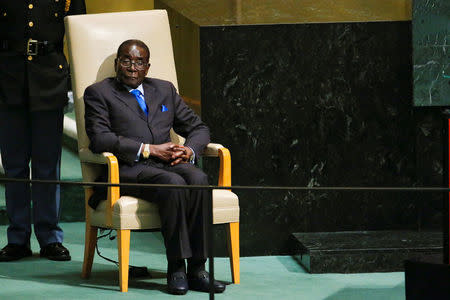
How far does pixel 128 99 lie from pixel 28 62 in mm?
624

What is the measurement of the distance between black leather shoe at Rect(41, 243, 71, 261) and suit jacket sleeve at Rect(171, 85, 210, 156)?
2.73 ft

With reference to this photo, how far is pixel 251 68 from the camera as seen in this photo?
5102mm

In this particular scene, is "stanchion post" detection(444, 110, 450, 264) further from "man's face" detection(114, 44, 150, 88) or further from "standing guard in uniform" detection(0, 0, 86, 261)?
"standing guard in uniform" detection(0, 0, 86, 261)

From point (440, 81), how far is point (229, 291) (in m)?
1.71

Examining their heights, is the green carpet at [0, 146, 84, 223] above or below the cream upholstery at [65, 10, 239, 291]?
below

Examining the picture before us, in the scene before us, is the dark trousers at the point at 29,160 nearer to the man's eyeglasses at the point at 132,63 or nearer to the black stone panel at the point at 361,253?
the man's eyeglasses at the point at 132,63

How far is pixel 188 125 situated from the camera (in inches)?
183

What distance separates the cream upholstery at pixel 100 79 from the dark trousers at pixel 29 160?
0.35 meters

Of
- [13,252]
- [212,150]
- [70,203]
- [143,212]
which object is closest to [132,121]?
[212,150]

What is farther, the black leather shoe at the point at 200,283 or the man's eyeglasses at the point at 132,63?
the man's eyeglasses at the point at 132,63

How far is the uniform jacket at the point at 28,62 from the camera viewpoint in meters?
4.82

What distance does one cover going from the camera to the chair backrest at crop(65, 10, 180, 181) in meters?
4.63

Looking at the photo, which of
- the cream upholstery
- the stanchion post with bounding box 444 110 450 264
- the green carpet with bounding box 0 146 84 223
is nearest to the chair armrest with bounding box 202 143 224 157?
the cream upholstery

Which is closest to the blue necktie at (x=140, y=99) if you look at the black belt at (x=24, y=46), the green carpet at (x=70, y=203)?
the black belt at (x=24, y=46)
